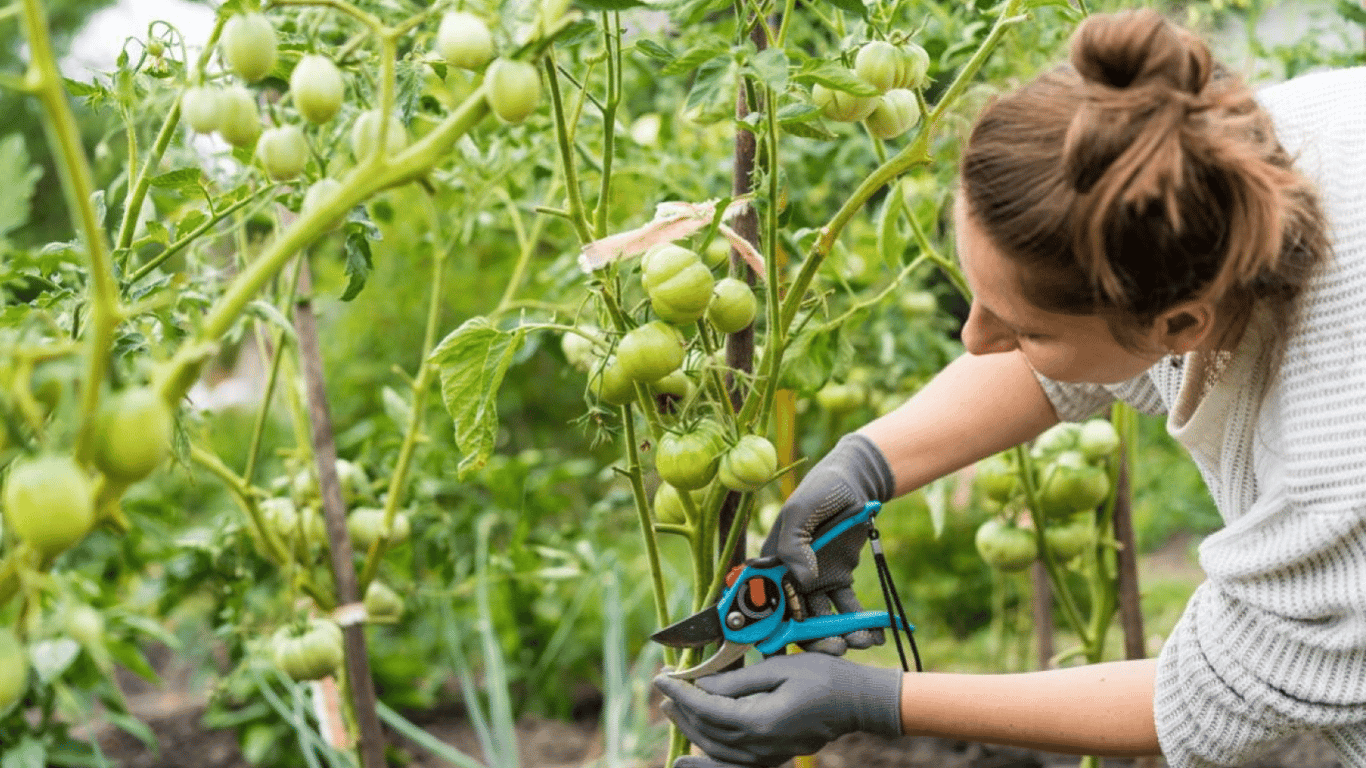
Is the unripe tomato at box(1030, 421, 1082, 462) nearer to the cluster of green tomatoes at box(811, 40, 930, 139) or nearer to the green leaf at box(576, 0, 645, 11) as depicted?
the cluster of green tomatoes at box(811, 40, 930, 139)

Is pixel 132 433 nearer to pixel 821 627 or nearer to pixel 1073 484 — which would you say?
pixel 821 627

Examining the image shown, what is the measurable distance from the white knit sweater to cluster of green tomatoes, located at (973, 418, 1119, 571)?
39 cm

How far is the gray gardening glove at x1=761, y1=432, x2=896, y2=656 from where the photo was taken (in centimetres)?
113

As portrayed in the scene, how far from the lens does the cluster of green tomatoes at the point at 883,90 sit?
97 cm

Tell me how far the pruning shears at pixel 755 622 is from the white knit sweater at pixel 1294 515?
25cm

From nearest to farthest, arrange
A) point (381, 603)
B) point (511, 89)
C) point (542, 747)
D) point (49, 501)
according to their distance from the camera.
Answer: point (49, 501)
point (511, 89)
point (381, 603)
point (542, 747)

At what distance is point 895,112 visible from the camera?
1.01 metres

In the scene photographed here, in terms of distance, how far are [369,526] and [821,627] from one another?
648mm

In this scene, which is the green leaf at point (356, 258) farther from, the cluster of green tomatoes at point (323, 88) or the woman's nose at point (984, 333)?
the woman's nose at point (984, 333)

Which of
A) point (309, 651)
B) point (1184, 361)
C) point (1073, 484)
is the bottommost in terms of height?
point (1073, 484)

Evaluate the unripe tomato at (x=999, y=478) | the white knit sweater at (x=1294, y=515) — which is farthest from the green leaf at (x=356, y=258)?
the unripe tomato at (x=999, y=478)

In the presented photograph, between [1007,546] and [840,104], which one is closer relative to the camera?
[840,104]

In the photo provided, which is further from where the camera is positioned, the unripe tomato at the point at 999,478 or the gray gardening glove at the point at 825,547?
the unripe tomato at the point at 999,478

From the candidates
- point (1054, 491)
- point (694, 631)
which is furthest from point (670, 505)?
point (1054, 491)
